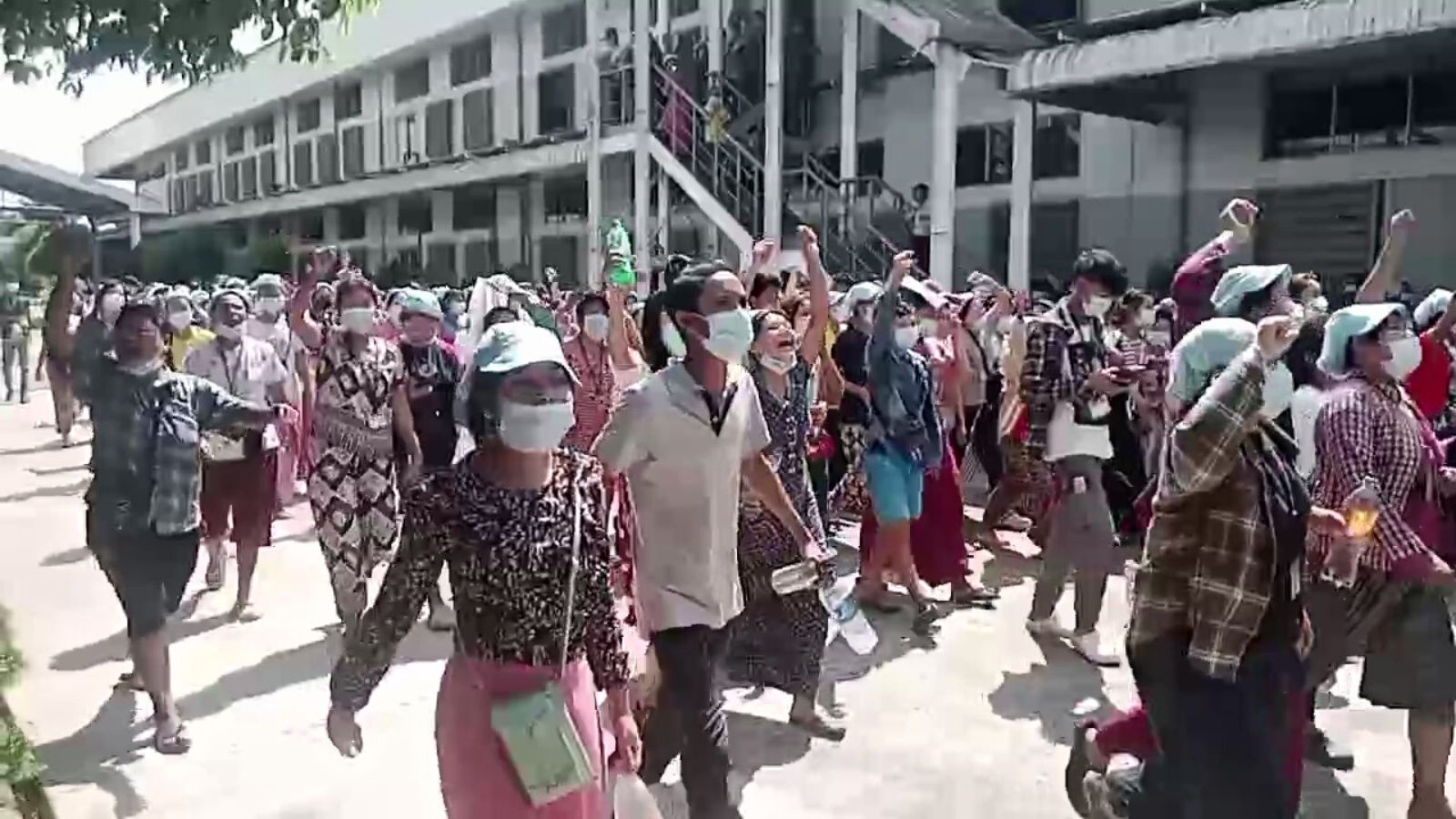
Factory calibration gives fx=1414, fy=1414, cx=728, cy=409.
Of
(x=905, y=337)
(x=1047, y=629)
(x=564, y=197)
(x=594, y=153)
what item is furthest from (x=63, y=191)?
(x=1047, y=629)

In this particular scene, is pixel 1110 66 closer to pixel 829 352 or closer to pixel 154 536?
pixel 829 352

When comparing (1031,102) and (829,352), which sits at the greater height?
(1031,102)

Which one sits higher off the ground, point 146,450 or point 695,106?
point 695,106

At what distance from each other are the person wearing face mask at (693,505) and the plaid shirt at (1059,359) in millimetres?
2382

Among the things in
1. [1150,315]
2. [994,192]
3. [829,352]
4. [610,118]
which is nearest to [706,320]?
[829,352]

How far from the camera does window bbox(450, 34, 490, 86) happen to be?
27438 millimetres

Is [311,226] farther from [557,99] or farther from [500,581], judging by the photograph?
[500,581]

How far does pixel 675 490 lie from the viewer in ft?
12.9

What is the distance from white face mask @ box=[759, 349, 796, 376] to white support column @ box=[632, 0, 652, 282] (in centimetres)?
1346

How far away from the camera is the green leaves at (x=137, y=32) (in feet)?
8.69

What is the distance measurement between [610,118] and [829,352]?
14.3 metres

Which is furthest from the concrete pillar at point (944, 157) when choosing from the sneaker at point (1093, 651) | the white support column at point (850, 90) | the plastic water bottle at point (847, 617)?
the plastic water bottle at point (847, 617)

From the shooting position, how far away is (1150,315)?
8438 millimetres

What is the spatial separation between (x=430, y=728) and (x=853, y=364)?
2.87 meters
